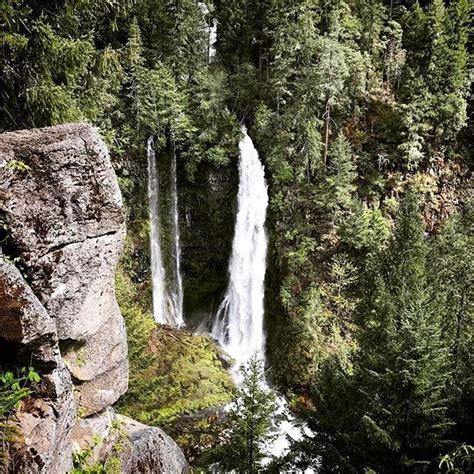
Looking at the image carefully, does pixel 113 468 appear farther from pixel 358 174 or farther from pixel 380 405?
pixel 358 174

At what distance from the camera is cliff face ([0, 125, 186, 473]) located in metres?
5.30

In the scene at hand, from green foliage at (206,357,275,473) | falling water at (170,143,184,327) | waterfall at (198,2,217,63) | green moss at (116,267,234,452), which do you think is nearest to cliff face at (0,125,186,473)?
green foliage at (206,357,275,473)

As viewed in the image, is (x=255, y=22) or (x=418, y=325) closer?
(x=418, y=325)

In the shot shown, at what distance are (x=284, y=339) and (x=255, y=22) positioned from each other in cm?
1664

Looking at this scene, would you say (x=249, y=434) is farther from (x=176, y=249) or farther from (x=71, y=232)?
(x=176, y=249)

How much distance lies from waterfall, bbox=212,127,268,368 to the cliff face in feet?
47.1

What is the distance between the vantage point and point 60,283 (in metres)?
6.08

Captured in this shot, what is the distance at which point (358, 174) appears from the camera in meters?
23.6

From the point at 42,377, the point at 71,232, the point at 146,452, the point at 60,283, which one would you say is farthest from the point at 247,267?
the point at 42,377

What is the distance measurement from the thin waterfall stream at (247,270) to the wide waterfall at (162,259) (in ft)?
7.39

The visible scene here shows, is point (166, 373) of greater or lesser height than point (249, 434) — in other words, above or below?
below

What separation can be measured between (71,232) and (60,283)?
0.70m

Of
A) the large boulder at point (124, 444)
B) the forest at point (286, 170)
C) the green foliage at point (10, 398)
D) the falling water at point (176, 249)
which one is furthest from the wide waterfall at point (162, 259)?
the green foliage at point (10, 398)

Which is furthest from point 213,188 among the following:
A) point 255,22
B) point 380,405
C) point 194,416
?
point 380,405
